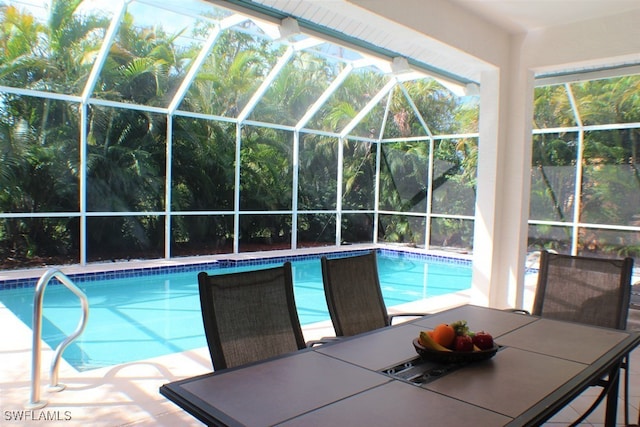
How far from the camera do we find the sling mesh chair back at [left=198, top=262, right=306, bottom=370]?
2047 millimetres

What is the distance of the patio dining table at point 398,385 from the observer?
1469mm

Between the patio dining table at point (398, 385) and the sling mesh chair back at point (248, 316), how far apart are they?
0.24 m

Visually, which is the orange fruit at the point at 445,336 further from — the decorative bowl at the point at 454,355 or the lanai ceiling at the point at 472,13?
the lanai ceiling at the point at 472,13

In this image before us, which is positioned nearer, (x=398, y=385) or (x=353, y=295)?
(x=398, y=385)

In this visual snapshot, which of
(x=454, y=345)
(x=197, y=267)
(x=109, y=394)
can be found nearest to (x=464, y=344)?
(x=454, y=345)

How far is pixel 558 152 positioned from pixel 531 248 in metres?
1.79

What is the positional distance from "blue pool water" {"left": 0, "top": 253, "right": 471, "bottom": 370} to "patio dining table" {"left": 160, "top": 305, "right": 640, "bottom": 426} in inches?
105

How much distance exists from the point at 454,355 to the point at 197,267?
696 centimetres

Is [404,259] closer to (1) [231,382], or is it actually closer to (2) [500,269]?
(2) [500,269]

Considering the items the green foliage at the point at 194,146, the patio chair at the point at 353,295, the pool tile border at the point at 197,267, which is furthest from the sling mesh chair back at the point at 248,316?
the pool tile border at the point at 197,267

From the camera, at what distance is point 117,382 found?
3.30 meters

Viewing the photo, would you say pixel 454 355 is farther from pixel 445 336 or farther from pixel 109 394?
pixel 109 394

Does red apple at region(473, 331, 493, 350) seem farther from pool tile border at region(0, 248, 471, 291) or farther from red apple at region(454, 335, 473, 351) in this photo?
pool tile border at region(0, 248, 471, 291)

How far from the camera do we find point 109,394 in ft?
10.2
